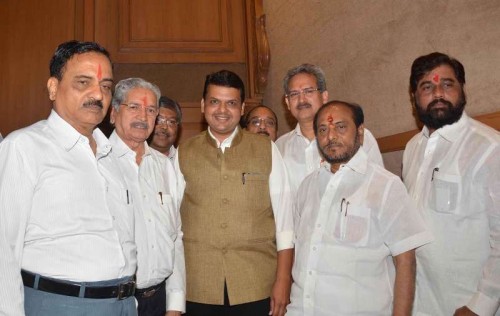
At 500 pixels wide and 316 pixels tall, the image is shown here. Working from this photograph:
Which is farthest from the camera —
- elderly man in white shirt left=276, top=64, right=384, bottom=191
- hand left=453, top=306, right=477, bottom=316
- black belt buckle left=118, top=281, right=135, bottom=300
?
elderly man in white shirt left=276, top=64, right=384, bottom=191

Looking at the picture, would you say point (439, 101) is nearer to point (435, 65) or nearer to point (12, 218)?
point (435, 65)

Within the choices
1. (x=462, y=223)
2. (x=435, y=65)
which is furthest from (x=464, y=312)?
(x=435, y=65)

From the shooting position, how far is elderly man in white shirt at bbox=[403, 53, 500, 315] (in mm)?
1498

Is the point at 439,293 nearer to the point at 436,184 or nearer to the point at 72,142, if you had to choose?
the point at 436,184

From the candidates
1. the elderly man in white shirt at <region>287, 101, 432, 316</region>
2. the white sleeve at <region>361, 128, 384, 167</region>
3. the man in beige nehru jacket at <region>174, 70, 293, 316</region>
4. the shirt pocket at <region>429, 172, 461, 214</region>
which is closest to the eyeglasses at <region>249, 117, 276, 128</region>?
the man in beige nehru jacket at <region>174, 70, 293, 316</region>

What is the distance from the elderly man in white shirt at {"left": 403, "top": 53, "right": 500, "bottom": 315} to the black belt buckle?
118 cm

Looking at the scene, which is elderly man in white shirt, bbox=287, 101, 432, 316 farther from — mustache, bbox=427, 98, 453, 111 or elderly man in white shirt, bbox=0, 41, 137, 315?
elderly man in white shirt, bbox=0, 41, 137, 315

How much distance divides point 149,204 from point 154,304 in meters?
0.44

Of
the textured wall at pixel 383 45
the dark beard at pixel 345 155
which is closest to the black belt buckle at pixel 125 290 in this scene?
the dark beard at pixel 345 155

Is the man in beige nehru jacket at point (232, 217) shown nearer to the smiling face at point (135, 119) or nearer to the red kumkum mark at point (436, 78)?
the smiling face at point (135, 119)

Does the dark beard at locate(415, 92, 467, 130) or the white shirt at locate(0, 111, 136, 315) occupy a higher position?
the dark beard at locate(415, 92, 467, 130)

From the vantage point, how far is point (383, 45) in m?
2.45

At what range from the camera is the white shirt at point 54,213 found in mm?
1166

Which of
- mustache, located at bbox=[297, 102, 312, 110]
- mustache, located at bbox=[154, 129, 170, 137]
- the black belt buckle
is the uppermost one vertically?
mustache, located at bbox=[297, 102, 312, 110]
